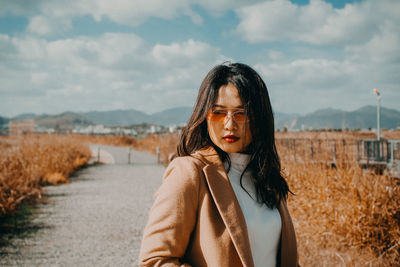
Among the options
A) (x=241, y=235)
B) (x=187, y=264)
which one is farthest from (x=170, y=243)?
(x=241, y=235)

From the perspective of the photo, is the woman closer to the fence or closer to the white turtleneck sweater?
the white turtleneck sweater

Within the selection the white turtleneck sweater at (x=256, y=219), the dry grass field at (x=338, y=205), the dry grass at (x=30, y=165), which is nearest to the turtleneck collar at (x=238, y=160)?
Answer: the white turtleneck sweater at (x=256, y=219)

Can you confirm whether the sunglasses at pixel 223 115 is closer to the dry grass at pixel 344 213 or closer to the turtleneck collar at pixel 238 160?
the turtleneck collar at pixel 238 160

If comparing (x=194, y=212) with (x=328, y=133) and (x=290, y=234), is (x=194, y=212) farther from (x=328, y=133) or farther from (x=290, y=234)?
(x=328, y=133)

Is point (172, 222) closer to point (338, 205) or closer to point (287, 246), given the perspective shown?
point (287, 246)

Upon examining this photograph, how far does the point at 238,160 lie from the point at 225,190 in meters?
0.27

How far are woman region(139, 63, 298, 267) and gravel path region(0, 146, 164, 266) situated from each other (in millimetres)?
3717

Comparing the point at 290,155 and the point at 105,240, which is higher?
the point at 290,155

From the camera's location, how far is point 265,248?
4.67 ft

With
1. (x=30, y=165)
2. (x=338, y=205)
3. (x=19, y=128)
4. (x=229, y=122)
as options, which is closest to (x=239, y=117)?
(x=229, y=122)

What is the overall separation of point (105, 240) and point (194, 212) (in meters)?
4.94

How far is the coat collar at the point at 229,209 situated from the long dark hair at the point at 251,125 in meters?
0.17

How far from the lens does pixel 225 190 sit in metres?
1.30

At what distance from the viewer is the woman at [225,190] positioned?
1.19m
